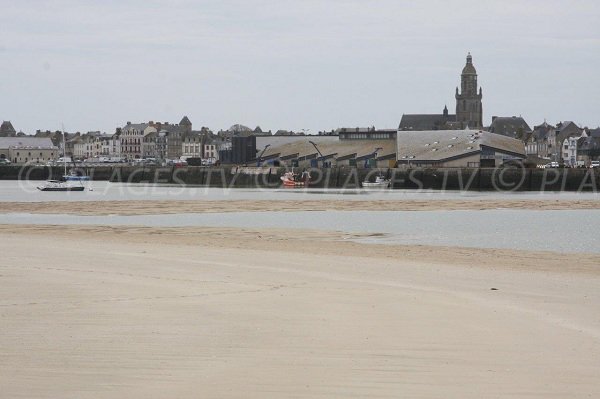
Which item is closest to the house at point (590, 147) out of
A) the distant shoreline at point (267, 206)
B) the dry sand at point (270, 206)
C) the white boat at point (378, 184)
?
the white boat at point (378, 184)

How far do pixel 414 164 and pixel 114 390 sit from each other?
10433 centimetres

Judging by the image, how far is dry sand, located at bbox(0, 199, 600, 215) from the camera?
46594 mm

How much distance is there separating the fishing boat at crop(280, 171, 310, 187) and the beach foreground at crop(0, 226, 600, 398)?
224ft

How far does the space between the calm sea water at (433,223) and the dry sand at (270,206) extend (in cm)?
303

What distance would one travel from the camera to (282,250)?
24.7 m

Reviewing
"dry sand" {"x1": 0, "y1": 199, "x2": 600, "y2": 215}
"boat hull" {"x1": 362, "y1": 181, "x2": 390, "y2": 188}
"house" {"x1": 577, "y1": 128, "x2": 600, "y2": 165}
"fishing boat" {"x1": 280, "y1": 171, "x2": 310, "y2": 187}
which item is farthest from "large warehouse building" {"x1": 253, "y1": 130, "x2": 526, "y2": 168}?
"dry sand" {"x1": 0, "y1": 199, "x2": 600, "y2": 215}

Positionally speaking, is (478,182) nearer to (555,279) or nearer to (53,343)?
(555,279)

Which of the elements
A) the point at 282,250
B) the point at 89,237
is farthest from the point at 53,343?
the point at 89,237

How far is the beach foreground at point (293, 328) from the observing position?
909 centimetres

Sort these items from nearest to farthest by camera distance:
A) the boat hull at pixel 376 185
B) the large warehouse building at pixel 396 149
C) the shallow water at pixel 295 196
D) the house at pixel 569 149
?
the shallow water at pixel 295 196 → the boat hull at pixel 376 185 → the large warehouse building at pixel 396 149 → the house at pixel 569 149

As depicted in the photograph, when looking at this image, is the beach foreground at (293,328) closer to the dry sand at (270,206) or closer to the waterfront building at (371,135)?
the dry sand at (270,206)

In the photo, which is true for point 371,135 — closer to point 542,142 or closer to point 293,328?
point 542,142

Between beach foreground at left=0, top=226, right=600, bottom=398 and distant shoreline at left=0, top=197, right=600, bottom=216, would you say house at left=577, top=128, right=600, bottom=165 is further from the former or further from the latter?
beach foreground at left=0, top=226, right=600, bottom=398

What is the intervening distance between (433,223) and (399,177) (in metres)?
53.1
